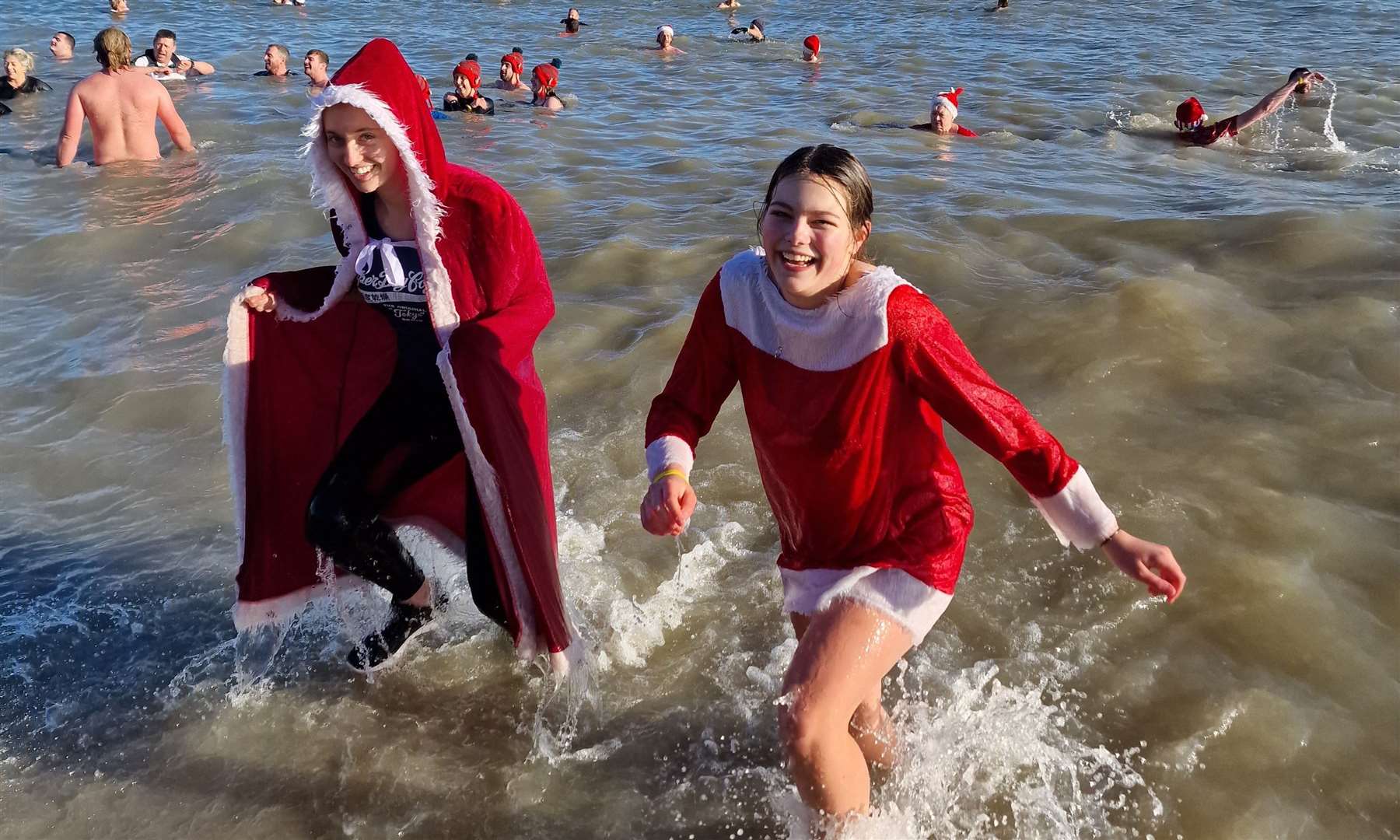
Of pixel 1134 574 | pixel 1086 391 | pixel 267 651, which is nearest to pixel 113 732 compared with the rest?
pixel 267 651

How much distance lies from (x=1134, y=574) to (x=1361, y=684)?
1.61 metres

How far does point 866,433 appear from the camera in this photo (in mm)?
2707

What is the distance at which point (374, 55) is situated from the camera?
328 centimetres

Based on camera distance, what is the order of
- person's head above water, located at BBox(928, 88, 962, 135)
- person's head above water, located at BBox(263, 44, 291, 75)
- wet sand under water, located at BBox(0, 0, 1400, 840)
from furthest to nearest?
person's head above water, located at BBox(263, 44, 291, 75), person's head above water, located at BBox(928, 88, 962, 135), wet sand under water, located at BBox(0, 0, 1400, 840)

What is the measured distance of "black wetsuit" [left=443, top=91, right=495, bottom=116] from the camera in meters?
13.5

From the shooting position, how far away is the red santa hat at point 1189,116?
11078mm

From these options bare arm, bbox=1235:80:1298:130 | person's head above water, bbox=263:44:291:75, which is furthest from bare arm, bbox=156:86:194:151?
bare arm, bbox=1235:80:1298:130

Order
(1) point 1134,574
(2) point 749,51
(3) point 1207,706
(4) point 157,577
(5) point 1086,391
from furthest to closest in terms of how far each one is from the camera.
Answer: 1. (2) point 749,51
2. (5) point 1086,391
3. (4) point 157,577
4. (3) point 1207,706
5. (1) point 1134,574

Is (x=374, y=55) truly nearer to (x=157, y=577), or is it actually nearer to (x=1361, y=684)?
(x=157, y=577)

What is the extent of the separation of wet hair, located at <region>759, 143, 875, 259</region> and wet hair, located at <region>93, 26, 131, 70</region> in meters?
9.63

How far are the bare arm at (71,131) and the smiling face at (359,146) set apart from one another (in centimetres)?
861

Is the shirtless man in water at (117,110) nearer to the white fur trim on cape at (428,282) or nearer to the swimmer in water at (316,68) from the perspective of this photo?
the swimmer in water at (316,68)

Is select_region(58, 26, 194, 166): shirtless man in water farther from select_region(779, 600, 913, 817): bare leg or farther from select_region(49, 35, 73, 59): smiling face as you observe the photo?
select_region(779, 600, 913, 817): bare leg

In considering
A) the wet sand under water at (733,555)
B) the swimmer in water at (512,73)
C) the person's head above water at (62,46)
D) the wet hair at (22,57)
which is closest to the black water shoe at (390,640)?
the wet sand under water at (733,555)
